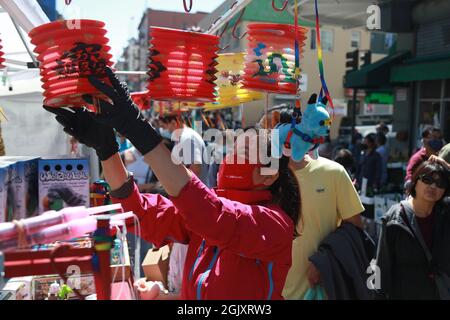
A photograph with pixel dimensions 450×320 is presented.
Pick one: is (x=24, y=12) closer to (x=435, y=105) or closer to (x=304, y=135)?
(x=304, y=135)

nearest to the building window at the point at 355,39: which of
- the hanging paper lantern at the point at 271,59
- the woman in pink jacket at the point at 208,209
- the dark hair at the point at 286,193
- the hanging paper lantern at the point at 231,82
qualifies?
the hanging paper lantern at the point at 231,82

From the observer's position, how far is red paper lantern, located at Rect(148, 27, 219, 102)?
6.78ft

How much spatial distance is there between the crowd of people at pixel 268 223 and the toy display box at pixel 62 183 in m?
0.34

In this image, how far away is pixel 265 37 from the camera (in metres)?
2.44

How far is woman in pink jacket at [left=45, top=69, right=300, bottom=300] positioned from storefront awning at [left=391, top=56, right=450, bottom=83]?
7.69m

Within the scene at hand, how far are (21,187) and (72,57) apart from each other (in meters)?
0.67

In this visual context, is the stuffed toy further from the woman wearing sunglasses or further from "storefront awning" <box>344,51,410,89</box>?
"storefront awning" <box>344,51,410,89</box>

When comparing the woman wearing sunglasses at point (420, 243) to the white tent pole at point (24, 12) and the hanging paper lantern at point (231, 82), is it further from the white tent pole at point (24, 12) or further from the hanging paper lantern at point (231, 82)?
the white tent pole at point (24, 12)

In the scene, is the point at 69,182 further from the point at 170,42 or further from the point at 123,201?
the point at 170,42

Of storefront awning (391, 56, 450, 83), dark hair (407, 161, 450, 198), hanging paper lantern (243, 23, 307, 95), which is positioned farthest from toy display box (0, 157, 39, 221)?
storefront awning (391, 56, 450, 83)

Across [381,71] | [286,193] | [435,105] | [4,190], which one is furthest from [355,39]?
[4,190]

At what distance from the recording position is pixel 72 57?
1627 millimetres
